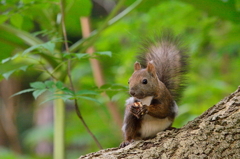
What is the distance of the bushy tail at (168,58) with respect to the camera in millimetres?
2195

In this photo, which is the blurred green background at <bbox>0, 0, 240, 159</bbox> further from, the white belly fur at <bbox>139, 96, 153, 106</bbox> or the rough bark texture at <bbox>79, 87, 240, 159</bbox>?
the rough bark texture at <bbox>79, 87, 240, 159</bbox>

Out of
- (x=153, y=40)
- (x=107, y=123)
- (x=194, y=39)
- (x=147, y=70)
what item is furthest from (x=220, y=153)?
(x=107, y=123)

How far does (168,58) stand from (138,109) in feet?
1.74

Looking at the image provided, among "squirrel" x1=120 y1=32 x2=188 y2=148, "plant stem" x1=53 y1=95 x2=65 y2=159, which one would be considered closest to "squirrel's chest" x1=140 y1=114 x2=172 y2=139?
"squirrel" x1=120 y1=32 x2=188 y2=148

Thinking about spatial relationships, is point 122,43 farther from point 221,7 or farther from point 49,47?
point 49,47

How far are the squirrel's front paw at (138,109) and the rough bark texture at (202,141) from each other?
0.22 meters

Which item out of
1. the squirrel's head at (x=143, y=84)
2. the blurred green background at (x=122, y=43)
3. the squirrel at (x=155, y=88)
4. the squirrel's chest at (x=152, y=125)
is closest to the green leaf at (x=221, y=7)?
the blurred green background at (x=122, y=43)

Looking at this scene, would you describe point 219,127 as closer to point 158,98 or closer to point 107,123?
point 158,98

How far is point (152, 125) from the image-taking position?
1.93 m

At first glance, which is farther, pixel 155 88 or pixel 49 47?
pixel 155 88

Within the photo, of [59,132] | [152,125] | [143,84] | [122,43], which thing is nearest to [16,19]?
[59,132]

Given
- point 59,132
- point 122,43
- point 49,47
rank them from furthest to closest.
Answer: point 122,43 → point 59,132 → point 49,47

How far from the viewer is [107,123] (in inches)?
189

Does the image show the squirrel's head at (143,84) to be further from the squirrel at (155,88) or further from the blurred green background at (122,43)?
the blurred green background at (122,43)
